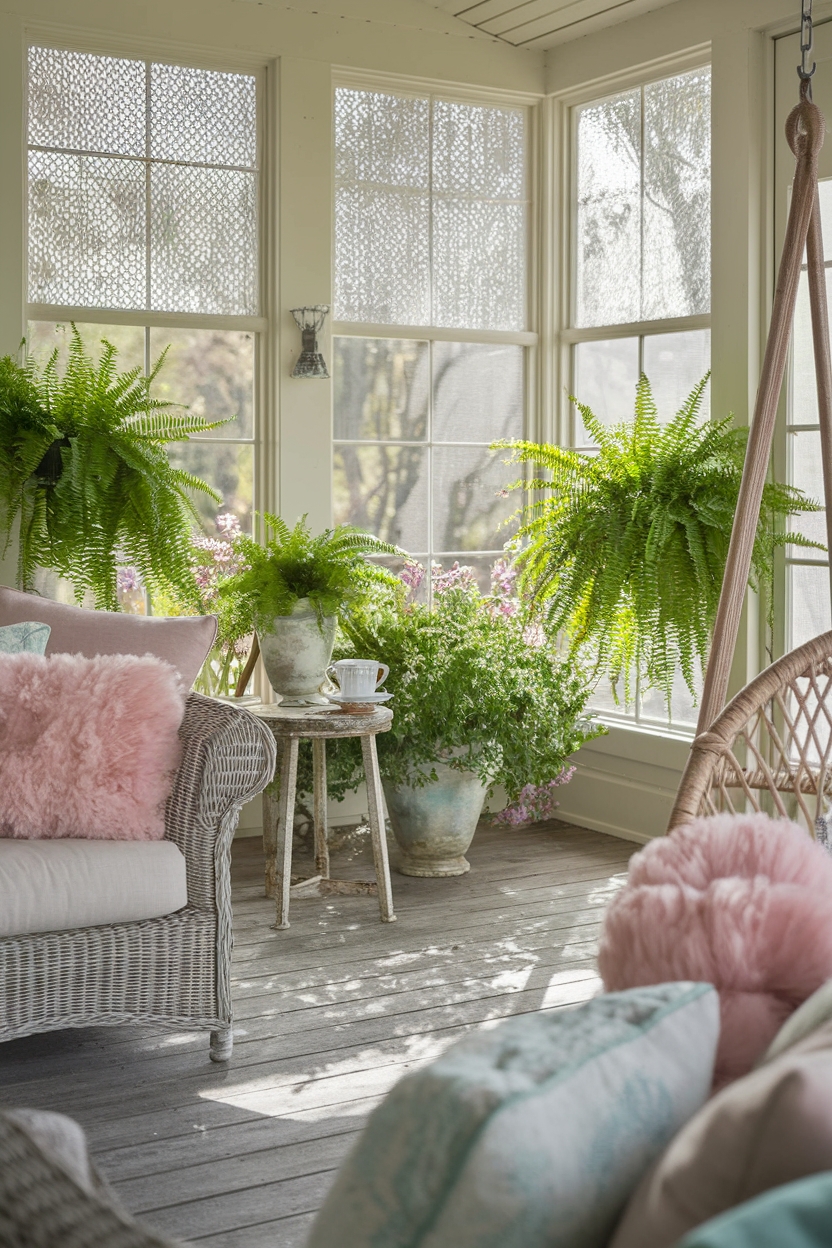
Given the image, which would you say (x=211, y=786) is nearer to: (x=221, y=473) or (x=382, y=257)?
(x=221, y=473)

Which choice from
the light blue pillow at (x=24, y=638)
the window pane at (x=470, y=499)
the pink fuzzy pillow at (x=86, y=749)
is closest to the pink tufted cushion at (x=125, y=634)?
the light blue pillow at (x=24, y=638)

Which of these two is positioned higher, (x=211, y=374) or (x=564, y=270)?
(x=564, y=270)

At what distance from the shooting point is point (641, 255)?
416 cm

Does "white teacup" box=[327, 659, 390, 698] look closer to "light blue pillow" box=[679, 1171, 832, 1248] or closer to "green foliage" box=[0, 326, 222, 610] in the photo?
"green foliage" box=[0, 326, 222, 610]

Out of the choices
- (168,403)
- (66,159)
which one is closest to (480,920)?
(168,403)

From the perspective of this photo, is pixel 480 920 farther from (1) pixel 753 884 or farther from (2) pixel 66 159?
(2) pixel 66 159

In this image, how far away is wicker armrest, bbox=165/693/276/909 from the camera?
7.97ft

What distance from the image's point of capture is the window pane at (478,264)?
4363mm

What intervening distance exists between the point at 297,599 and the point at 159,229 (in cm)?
133

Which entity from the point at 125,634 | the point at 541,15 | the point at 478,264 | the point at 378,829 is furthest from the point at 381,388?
the point at 125,634

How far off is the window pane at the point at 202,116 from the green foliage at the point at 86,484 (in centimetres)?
86

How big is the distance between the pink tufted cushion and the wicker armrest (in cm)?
30

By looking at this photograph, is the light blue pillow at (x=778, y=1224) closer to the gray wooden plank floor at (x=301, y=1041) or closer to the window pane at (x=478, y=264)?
the gray wooden plank floor at (x=301, y=1041)

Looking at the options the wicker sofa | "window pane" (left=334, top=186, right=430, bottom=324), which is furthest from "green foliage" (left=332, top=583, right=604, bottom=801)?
the wicker sofa
